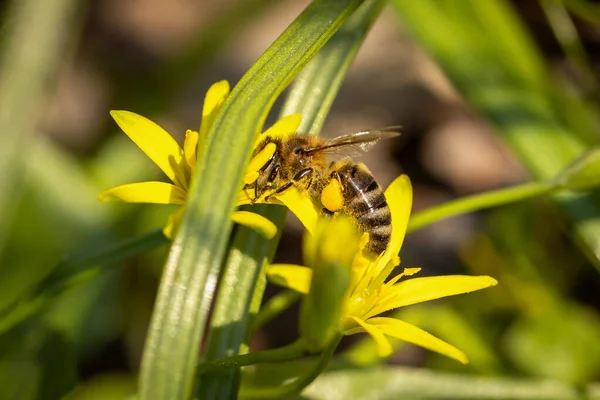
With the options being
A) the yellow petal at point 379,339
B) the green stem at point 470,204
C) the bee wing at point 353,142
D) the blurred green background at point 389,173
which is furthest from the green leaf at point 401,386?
the yellow petal at point 379,339

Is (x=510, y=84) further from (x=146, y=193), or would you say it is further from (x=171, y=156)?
(x=146, y=193)

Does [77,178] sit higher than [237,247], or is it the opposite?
[77,178]

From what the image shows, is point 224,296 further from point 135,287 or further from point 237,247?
point 135,287

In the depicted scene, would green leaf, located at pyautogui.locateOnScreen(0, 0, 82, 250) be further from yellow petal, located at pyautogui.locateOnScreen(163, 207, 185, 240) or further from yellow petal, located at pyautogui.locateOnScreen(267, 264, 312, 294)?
yellow petal, located at pyautogui.locateOnScreen(267, 264, 312, 294)

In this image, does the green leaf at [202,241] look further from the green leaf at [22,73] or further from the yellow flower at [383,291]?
the green leaf at [22,73]

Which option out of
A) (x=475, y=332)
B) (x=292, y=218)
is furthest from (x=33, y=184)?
(x=475, y=332)

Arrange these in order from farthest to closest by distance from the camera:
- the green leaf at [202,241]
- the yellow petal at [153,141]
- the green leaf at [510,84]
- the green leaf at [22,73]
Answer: the green leaf at [22,73] < the green leaf at [510,84] < the yellow petal at [153,141] < the green leaf at [202,241]

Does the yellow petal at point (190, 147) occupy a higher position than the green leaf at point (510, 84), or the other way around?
the green leaf at point (510, 84)
